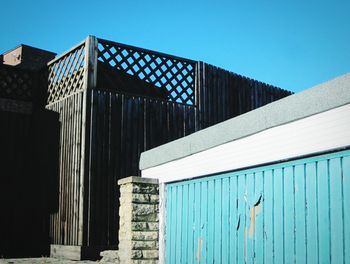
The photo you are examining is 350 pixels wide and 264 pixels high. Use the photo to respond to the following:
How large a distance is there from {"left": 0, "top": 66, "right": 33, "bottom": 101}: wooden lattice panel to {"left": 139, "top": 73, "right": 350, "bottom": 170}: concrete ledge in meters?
5.79

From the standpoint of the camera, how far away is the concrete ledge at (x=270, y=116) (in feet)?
11.1

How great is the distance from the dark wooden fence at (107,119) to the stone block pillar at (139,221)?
7.90 feet

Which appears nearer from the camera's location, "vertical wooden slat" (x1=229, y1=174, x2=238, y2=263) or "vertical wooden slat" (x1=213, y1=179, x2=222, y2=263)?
"vertical wooden slat" (x1=229, y1=174, x2=238, y2=263)

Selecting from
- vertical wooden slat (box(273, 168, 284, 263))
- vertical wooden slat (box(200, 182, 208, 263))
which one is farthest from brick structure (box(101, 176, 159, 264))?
vertical wooden slat (box(273, 168, 284, 263))

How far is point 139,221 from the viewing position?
564 cm

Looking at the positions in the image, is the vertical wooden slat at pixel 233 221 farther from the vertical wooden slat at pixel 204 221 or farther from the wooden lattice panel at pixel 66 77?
the wooden lattice panel at pixel 66 77

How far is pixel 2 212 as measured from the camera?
8.93 m

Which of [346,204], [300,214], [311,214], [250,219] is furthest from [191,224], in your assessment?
[346,204]

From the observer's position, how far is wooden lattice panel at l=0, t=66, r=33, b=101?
10023mm

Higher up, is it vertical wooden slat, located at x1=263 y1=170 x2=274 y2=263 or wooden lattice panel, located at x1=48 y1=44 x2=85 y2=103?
wooden lattice panel, located at x1=48 y1=44 x2=85 y2=103

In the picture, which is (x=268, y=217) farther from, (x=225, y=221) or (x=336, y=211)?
(x=336, y=211)

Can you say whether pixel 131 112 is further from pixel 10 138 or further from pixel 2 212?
pixel 2 212

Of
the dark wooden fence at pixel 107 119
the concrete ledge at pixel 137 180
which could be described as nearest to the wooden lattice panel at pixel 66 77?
the dark wooden fence at pixel 107 119

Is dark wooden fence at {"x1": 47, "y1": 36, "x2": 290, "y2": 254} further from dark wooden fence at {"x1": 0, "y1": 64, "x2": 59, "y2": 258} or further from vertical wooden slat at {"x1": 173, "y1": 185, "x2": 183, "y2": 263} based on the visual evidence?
vertical wooden slat at {"x1": 173, "y1": 185, "x2": 183, "y2": 263}
